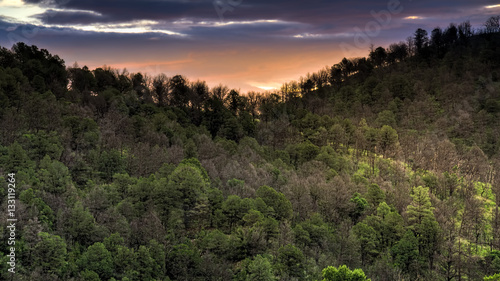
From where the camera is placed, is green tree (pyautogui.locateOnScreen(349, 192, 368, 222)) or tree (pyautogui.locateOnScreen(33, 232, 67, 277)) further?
A: green tree (pyautogui.locateOnScreen(349, 192, 368, 222))

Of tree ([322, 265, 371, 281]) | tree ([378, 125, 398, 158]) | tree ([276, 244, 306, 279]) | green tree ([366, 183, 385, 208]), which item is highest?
tree ([378, 125, 398, 158])

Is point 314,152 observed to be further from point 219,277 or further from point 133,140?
point 219,277

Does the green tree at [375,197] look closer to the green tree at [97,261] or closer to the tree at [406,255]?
the tree at [406,255]

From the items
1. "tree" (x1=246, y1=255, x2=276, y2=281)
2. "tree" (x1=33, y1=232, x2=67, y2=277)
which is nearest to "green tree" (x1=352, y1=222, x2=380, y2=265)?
"tree" (x1=246, y1=255, x2=276, y2=281)

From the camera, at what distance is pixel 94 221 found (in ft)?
208

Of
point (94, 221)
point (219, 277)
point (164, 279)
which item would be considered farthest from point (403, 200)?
point (94, 221)

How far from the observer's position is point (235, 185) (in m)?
86.6

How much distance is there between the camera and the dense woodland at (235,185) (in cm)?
6025

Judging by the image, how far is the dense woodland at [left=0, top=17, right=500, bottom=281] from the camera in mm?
60250

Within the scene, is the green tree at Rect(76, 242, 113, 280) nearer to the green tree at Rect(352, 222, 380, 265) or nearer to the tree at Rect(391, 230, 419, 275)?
the green tree at Rect(352, 222, 380, 265)

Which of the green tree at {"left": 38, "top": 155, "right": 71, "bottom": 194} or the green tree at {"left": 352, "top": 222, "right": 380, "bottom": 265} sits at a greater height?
the green tree at {"left": 38, "top": 155, "right": 71, "bottom": 194}

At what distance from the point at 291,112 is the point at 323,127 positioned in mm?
21498

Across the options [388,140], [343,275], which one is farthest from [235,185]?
[388,140]

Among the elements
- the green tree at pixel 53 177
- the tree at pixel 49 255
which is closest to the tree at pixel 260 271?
the tree at pixel 49 255
